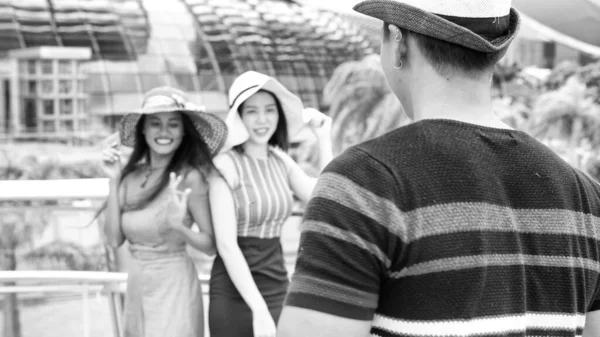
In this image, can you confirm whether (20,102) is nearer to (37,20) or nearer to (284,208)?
(37,20)

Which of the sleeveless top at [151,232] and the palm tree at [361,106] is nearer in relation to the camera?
the sleeveless top at [151,232]

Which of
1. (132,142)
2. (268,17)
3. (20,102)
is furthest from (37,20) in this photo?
(132,142)

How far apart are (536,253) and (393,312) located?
24cm

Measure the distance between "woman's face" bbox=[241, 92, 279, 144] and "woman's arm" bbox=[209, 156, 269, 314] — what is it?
272 millimetres

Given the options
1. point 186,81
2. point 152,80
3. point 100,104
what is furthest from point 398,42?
point 186,81

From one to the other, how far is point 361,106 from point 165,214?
16.0 m

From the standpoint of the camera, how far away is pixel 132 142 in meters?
3.52

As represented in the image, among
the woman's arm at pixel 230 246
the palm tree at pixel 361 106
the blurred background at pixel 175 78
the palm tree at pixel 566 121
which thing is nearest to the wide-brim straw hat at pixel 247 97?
the woman's arm at pixel 230 246

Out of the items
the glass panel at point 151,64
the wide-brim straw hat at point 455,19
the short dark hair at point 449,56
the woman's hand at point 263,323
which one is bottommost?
the glass panel at point 151,64

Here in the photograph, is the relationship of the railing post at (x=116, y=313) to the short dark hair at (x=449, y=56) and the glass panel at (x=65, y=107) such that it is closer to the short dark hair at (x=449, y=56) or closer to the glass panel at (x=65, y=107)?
the short dark hair at (x=449, y=56)

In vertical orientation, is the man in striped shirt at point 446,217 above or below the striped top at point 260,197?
above

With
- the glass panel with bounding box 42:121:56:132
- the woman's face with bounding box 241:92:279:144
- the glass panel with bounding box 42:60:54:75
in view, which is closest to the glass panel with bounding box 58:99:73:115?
the glass panel with bounding box 42:121:56:132

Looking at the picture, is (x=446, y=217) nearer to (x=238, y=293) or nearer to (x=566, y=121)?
(x=238, y=293)

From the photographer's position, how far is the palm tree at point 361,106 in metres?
18.3
